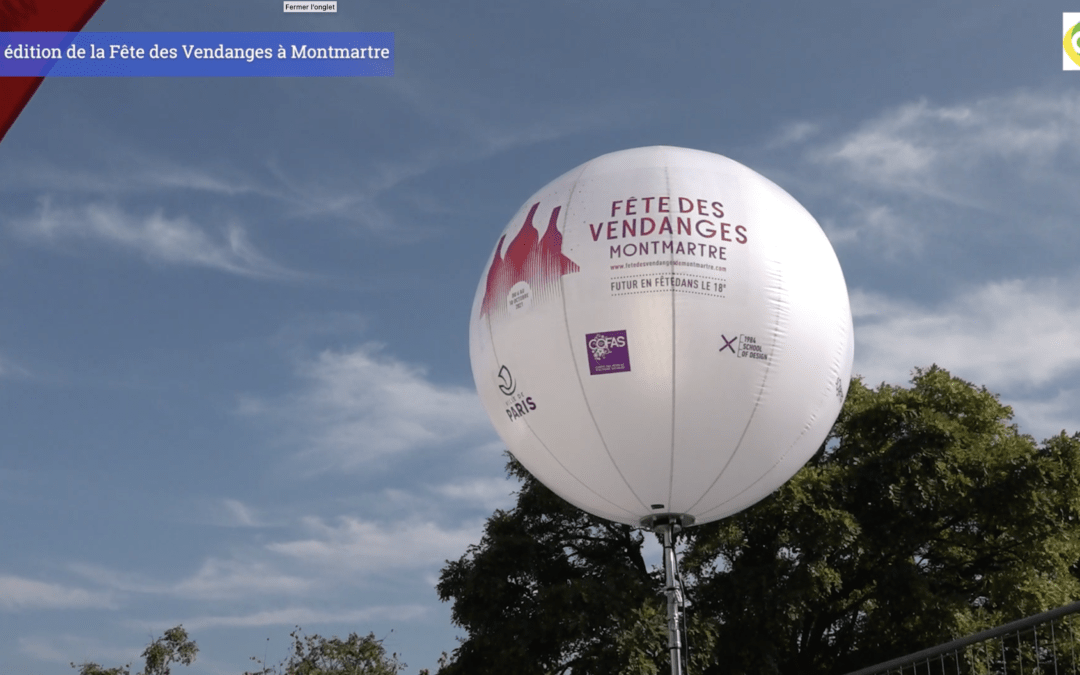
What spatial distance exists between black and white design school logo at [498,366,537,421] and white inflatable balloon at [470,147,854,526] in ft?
0.06

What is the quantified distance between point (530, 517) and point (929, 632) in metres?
8.72

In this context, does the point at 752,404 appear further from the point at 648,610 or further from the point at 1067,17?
the point at 648,610

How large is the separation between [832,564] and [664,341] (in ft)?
50.1

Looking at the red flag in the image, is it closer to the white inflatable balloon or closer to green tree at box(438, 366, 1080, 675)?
the white inflatable balloon

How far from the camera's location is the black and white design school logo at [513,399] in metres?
9.97

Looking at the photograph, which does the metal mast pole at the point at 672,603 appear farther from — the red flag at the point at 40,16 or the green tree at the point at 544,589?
the green tree at the point at 544,589

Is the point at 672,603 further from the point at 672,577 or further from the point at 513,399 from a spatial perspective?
the point at 513,399

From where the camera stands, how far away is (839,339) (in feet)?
34.1

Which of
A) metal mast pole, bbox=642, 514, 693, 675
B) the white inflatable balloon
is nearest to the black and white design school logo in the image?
the white inflatable balloon

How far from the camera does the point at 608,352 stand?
9484mm

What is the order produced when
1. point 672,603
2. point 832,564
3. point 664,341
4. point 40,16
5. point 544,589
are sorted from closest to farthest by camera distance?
point 40,16, point 664,341, point 672,603, point 544,589, point 832,564

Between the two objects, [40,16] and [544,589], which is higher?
[544,589]

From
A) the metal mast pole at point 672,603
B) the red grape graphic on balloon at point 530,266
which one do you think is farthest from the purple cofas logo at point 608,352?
the metal mast pole at point 672,603

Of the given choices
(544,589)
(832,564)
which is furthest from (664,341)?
(832,564)
